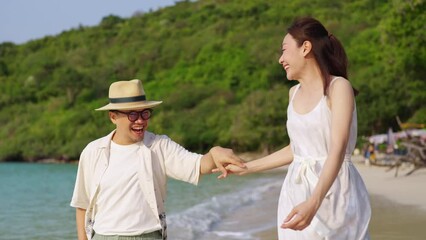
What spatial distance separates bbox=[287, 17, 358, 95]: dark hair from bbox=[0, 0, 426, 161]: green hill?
24.8 metres

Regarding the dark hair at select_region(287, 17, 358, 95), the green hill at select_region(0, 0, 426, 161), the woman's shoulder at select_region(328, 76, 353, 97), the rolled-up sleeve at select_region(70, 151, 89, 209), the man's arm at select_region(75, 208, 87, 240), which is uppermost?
the dark hair at select_region(287, 17, 358, 95)

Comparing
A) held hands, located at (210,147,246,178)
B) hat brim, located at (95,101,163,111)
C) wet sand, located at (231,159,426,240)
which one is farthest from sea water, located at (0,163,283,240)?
hat brim, located at (95,101,163,111)

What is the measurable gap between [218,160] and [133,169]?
40 cm

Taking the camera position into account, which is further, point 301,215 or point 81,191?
point 81,191

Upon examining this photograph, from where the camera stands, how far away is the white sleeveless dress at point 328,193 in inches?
128

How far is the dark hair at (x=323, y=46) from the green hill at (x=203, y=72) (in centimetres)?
2481

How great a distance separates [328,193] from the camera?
Result: 10.7 ft

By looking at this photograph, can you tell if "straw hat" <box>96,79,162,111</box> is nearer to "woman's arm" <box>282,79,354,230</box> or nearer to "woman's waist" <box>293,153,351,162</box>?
"woman's waist" <box>293,153,351,162</box>

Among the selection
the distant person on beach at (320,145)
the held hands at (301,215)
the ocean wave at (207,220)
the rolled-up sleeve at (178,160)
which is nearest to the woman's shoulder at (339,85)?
the distant person on beach at (320,145)

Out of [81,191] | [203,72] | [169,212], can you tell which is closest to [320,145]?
[81,191]

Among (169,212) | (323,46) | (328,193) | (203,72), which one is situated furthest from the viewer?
(203,72)

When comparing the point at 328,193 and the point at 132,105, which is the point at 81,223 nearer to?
the point at 132,105

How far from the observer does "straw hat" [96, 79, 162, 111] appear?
3.72 m

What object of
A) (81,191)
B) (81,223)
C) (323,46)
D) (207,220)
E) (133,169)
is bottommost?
(207,220)
